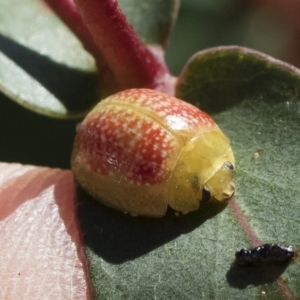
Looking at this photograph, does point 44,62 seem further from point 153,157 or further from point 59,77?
point 153,157

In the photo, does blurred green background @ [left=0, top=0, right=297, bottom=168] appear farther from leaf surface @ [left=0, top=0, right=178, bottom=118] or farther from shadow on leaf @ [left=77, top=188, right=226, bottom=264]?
shadow on leaf @ [left=77, top=188, right=226, bottom=264]

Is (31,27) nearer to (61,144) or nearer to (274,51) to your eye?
(61,144)

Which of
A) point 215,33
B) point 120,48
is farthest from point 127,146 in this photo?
point 215,33

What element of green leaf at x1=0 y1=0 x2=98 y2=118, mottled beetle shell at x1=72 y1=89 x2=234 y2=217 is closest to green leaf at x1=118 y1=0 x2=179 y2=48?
green leaf at x1=0 y1=0 x2=98 y2=118

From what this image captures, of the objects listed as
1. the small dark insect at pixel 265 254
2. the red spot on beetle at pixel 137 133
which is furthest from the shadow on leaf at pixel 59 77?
the small dark insect at pixel 265 254

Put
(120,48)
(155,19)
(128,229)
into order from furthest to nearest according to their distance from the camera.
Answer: (155,19) → (120,48) → (128,229)
